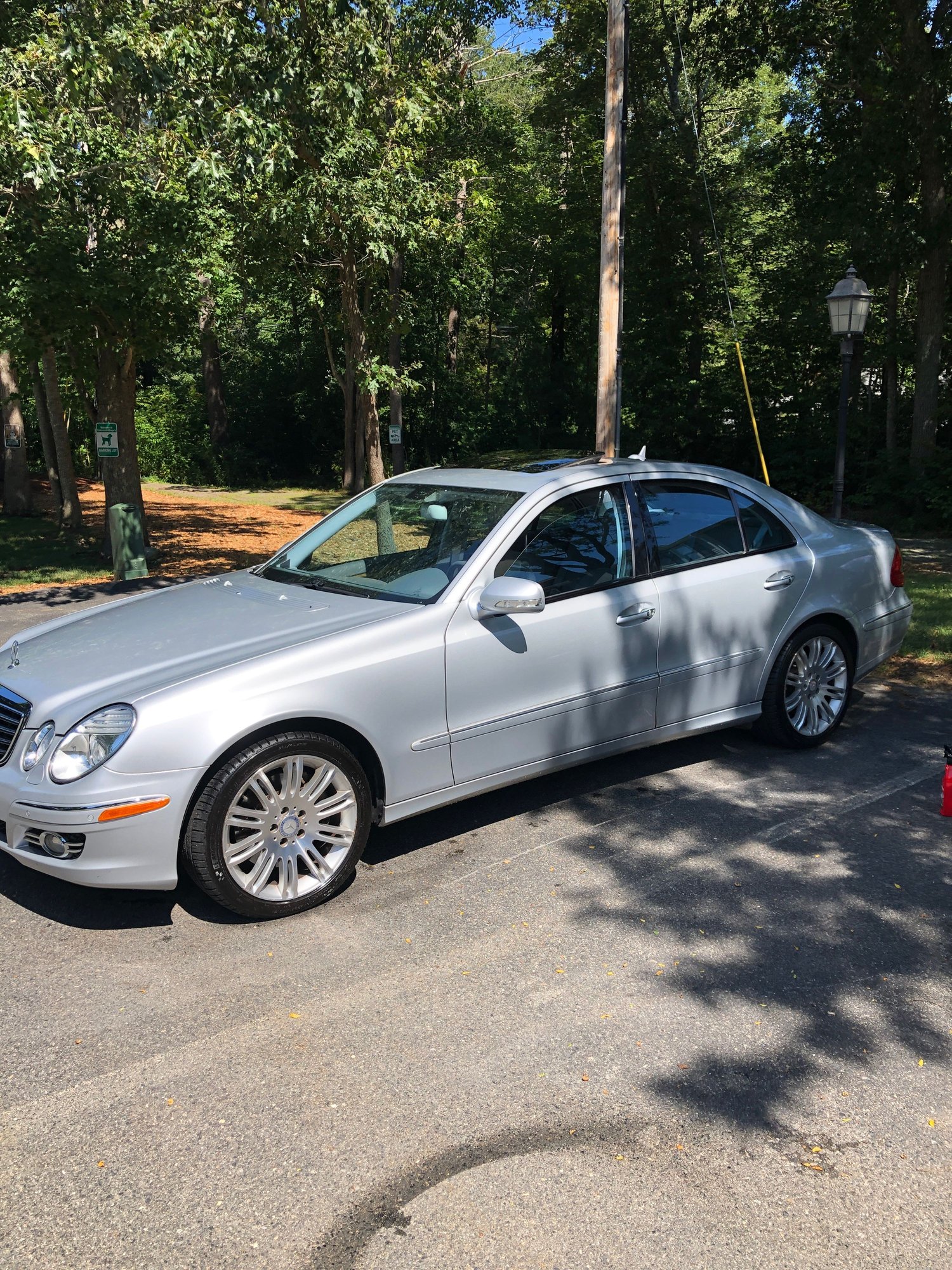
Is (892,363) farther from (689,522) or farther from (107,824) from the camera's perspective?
(107,824)

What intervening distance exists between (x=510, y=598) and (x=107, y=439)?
32.1 ft

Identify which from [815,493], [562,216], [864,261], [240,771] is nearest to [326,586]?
[240,771]

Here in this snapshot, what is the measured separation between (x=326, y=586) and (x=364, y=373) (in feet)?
43.6

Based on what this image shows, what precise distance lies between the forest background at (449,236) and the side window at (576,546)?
22.7 feet

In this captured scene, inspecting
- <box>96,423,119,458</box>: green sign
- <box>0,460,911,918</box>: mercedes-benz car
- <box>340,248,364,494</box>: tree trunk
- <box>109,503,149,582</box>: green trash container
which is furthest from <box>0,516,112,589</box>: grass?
<box>0,460,911,918</box>: mercedes-benz car

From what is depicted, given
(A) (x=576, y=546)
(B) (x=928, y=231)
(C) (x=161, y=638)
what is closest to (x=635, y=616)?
(A) (x=576, y=546)

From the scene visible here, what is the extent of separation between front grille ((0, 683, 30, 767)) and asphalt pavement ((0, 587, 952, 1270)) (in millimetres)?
675

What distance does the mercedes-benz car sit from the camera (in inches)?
152

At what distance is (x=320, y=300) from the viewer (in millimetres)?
20125

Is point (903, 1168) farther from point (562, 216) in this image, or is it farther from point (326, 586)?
point (562, 216)

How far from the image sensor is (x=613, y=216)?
1089 cm

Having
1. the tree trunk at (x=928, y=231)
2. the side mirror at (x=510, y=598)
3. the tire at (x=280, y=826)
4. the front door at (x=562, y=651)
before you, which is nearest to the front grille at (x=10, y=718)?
the tire at (x=280, y=826)

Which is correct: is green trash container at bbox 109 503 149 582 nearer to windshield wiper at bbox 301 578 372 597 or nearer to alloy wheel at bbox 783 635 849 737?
windshield wiper at bbox 301 578 372 597

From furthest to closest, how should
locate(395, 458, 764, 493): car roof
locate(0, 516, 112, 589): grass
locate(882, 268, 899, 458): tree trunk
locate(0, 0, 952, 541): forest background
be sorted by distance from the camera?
locate(882, 268, 899, 458): tree trunk < locate(0, 516, 112, 589): grass < locate(0, 0, 952, 541): forest background < locate(395, 458, 764, 493): car roof
